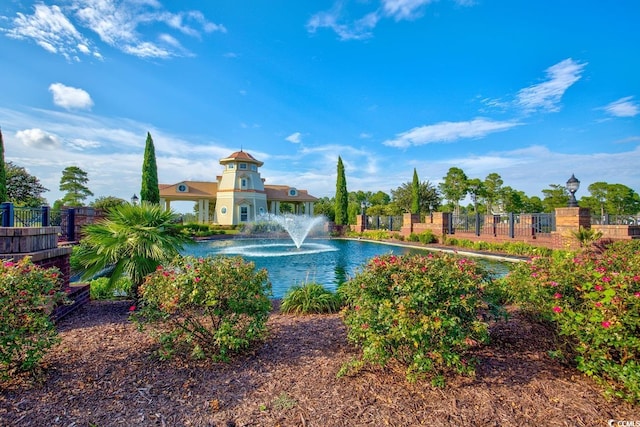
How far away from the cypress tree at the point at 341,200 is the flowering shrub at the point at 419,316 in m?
28.7

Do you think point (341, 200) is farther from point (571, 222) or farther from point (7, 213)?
point (7, 213)

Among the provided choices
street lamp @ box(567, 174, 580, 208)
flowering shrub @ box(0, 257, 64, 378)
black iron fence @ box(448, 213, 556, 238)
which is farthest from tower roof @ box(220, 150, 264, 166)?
flowering shrub @ box(0, 257, 64, 378)

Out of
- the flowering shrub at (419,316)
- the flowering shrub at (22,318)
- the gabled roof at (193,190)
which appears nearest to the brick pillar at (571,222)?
the flowering shrub at (419,316)

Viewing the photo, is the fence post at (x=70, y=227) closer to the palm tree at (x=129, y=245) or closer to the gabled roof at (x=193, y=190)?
the palm tree at (x=129, y=245)

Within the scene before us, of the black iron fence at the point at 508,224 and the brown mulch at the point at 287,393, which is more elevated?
the black iron fence at the point at 508,224

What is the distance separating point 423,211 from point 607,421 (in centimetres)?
3543

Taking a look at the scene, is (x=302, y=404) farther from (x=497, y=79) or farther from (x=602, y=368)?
(x=497, y=79)

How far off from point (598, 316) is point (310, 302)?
3587 millimetres

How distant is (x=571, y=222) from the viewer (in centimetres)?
1141

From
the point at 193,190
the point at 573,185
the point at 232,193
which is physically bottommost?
the point at 573,185

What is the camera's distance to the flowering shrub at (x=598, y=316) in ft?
7.67

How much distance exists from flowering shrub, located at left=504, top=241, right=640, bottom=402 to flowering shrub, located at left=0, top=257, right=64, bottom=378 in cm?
435

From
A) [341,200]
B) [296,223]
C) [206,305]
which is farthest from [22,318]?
[341,200]

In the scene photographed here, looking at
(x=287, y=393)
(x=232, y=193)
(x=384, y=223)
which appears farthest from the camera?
(x=232, y=193)
